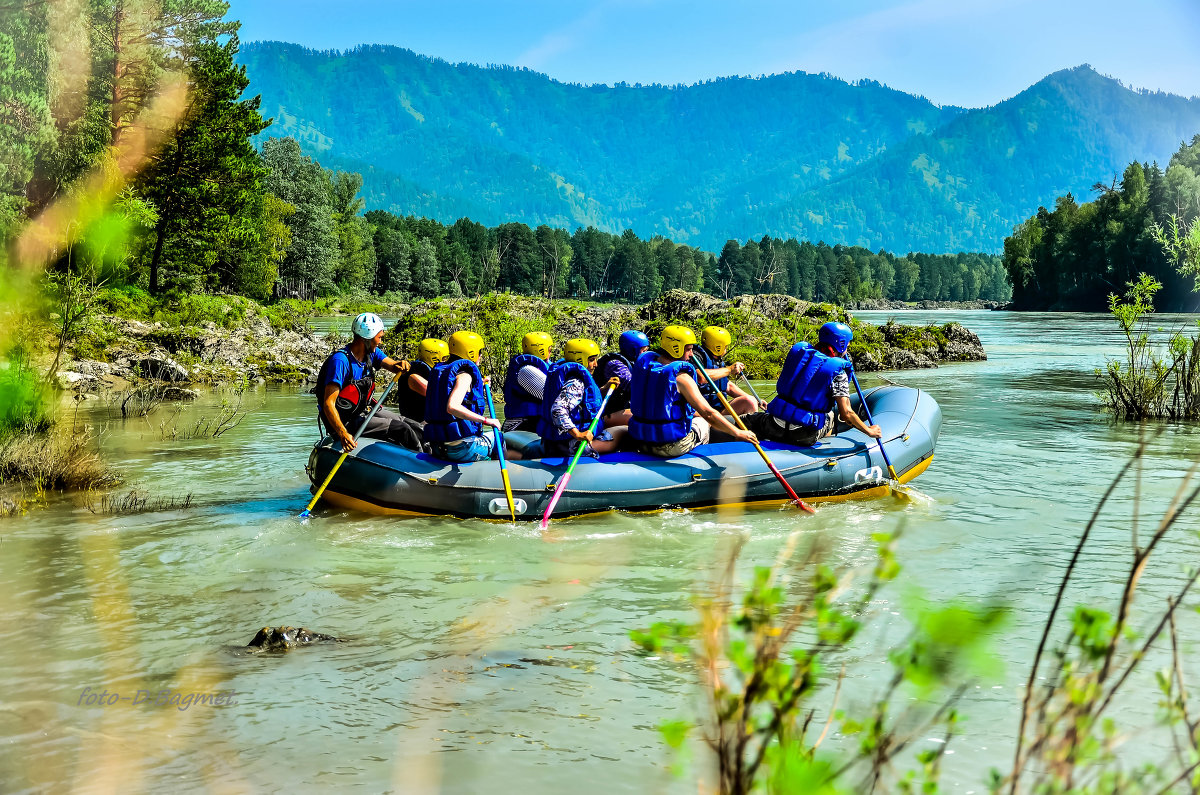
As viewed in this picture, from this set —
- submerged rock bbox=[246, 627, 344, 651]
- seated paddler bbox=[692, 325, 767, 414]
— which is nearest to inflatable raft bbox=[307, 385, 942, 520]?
seated paddler bbox=[692, 325, 767, 414]

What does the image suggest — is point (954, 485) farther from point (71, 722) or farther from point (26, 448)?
point (26, 448)

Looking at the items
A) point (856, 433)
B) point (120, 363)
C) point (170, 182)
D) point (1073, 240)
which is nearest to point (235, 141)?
point (170, 182)

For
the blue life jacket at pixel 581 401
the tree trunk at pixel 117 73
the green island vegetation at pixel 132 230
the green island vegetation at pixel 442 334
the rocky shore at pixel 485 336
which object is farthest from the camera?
the tree trunk at pixel 117 73

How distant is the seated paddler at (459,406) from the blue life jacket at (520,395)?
97cm

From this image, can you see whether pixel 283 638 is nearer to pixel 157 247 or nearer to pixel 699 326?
pixel 699 326

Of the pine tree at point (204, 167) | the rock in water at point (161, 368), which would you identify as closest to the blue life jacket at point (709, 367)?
the rock in water at point (161, 368)

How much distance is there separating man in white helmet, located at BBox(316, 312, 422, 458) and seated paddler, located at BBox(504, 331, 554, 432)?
1142 mm

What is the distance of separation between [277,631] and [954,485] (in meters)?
7.26

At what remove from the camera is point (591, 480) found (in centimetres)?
834

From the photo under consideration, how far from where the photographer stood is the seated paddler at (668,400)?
8.36m

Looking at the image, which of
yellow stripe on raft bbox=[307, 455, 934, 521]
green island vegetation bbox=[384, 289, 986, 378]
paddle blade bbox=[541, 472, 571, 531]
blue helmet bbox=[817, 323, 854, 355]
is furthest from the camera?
green island vegetation bbox=[384, 289, 986, 378]

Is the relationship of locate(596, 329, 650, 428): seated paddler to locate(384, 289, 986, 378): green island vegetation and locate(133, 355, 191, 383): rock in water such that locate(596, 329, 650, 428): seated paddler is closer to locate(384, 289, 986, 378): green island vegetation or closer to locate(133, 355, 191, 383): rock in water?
locate(384, 289, 986, 378): green island vegetation

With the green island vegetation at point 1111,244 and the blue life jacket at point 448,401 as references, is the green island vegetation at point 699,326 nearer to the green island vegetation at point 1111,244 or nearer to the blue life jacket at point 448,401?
the blue life jacket at point 448,401

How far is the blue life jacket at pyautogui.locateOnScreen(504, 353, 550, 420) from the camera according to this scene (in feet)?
30.6
